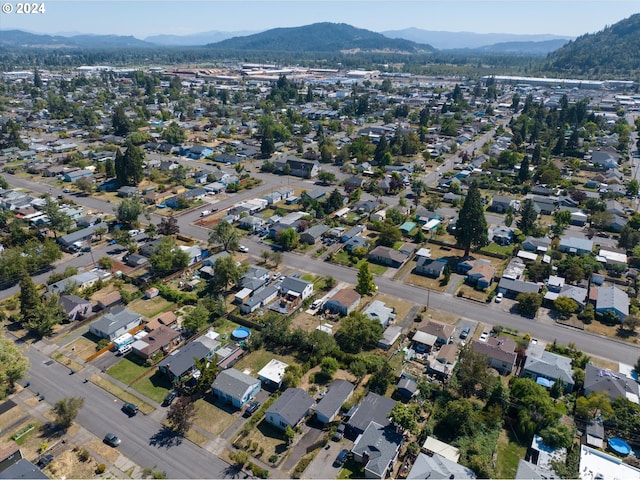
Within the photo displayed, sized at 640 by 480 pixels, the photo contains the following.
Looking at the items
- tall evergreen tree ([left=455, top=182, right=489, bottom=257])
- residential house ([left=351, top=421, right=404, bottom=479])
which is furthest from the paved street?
residential house ([left=351, top=421, right=404, bottom=479])

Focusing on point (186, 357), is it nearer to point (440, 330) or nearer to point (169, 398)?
point (169, 398)

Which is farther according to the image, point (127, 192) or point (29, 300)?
point (127, 192)

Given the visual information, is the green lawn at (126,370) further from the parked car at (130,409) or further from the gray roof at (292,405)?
the gray roof at (292,405)

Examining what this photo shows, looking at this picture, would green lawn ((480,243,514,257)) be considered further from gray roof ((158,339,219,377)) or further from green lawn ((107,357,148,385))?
green lawn ((107,357,148,385))

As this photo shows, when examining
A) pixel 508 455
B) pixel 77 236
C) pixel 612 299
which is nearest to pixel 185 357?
pixel 508 455

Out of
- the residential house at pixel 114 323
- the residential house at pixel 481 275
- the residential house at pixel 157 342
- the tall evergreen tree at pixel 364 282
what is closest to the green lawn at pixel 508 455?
the tall evergreen tree at pixel 364 282

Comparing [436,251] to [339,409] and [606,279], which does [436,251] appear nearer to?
[606,279]
